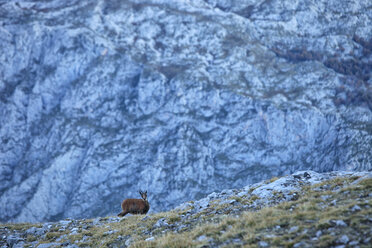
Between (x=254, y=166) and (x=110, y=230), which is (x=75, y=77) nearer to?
(x=254, y=166)

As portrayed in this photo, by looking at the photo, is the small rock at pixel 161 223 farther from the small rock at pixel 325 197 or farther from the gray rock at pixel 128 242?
the small rock at pixel 325 197

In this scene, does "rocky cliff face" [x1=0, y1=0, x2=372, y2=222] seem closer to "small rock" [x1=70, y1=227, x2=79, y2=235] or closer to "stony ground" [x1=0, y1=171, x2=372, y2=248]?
"small rock" [x1=70, y1=227, x2=79, y2=235]

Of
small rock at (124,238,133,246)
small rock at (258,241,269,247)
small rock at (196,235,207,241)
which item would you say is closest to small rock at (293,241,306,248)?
small rock at (258,241,269,247)

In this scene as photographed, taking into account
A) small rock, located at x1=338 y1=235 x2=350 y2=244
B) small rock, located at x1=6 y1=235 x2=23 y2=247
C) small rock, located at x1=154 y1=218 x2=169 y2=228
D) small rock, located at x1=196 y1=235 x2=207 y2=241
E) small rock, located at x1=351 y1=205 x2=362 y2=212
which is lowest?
small rock, located at x1=6 y1=235 x2=23 y2=247

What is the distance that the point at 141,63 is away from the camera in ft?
572

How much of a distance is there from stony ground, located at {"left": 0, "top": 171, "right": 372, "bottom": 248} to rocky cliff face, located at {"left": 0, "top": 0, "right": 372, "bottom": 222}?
131 m

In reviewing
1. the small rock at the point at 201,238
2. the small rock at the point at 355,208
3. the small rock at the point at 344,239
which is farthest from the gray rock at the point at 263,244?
the small rock at the point at 355,208

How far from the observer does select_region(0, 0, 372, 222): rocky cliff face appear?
156 m

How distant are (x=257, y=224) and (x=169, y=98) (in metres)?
157

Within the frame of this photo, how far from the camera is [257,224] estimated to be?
15.4 m

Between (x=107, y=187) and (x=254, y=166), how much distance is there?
65688 millimetres

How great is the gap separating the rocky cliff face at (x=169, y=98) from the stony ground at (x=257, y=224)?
130861mm

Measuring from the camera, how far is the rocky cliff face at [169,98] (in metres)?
156

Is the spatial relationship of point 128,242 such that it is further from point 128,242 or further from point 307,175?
point 307,175
